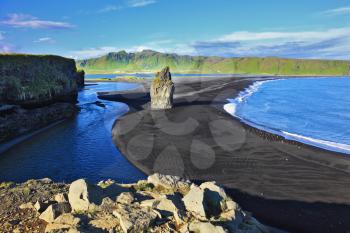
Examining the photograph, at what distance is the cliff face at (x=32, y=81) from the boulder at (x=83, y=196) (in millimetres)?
42665

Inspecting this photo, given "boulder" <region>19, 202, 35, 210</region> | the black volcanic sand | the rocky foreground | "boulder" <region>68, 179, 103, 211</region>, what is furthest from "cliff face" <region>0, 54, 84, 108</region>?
"boulder" <region>68, 179, 103, 211</region>

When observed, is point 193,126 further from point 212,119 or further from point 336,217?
point 336,217

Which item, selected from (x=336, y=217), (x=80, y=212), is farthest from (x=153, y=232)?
(x=336, y=217)

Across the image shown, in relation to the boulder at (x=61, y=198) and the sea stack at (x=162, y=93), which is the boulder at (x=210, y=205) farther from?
the sea stack at (x=162, y=93)

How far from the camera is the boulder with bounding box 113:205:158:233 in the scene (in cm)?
1498

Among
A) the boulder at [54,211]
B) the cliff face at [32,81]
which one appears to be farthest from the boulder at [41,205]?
the cliff face at [32,81]

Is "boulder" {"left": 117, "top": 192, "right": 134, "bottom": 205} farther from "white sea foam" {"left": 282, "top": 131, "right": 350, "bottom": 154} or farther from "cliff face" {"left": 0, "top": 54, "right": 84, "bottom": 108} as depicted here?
"cliff face" {"left": 0, "top": 54, "right": 84, "bottom": 108}

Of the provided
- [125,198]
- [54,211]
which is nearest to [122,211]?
[125,198]

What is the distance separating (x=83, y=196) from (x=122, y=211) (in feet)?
9.26

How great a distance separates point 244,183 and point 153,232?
45.6ft

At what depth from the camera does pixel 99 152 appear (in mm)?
38750

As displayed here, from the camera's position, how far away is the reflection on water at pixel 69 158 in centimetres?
3134

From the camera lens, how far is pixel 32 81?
63812mm

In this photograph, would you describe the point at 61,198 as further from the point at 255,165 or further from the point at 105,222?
the point at 255,165
